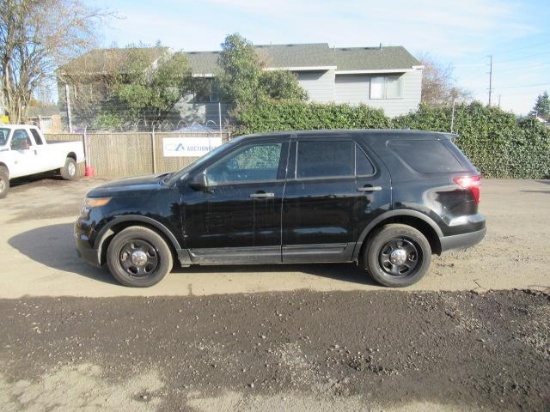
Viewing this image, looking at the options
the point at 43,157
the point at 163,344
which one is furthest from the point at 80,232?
the point at 43,157

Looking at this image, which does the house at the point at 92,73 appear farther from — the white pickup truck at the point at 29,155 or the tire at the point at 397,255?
the tire at the point at 397,255

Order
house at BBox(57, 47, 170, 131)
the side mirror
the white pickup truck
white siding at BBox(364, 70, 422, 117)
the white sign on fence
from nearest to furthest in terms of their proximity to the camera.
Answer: the side mirror → the white pickup truck → the white sign on fence → house at BBox(57, 47, 170, 131) → white siding at BBox(364, 70, 422, 117)

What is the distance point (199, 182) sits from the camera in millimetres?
4773

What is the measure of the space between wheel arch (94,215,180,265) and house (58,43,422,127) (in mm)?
18434

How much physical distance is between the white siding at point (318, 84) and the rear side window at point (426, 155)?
2073 cm

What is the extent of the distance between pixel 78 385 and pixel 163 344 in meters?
0.74

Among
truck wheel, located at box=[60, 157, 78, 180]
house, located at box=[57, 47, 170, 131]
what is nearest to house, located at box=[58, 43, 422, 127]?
house, located at box=[57, 47, 170, 131]

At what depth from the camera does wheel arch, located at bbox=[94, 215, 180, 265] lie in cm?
487

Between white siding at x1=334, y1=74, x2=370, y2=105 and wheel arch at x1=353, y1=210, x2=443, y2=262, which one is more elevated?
white siding at x1=334, y1=74, x2=370, y2=105

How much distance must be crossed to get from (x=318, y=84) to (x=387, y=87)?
166 inches

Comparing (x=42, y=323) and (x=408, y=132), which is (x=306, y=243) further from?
(x=42, y=323)

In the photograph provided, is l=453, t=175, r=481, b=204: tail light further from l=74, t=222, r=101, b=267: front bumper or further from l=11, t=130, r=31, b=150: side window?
l=11, t=130, r=31, b=150: side window

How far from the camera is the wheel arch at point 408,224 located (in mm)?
4852

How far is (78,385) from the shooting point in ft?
10.3
